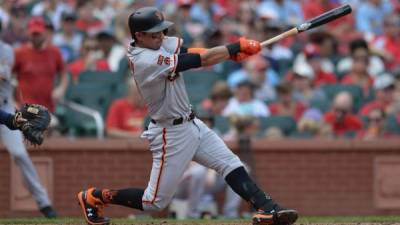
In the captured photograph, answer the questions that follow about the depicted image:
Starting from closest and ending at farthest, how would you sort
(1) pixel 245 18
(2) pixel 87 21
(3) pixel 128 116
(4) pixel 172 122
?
(4) pixel 172 122, (3) pixel 128 116, (2) pixel 87 21, (1) pixel 245 18

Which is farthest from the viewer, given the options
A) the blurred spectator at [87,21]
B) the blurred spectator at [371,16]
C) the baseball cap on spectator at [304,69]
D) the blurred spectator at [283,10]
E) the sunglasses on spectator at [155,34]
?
the blurred spectator at [371,16]

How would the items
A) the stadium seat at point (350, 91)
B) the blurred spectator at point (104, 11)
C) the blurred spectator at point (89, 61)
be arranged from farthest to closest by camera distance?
the blurred spectator at point (104, 11), the blurred spectator at point (89, 61), the stadium seat at point (350, 91)

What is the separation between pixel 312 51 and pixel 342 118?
1.80 metres

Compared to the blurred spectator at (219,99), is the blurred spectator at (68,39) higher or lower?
higher

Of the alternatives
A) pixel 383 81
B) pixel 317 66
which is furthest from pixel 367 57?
pixel 317 66

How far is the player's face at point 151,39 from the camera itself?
7.41 m

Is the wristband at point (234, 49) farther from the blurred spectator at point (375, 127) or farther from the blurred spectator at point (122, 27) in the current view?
the blurred spectator at point (122, 27)

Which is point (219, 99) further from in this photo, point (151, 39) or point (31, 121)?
point (151, 39)

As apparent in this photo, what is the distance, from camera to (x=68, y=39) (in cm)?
1401

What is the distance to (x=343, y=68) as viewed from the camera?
14.2m

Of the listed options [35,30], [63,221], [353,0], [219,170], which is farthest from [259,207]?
[353,0]

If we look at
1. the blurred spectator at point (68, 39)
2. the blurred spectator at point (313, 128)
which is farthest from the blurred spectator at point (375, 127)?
the blurred spectator at point (68, 39)

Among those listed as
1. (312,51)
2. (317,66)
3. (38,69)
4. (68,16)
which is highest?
(68,16)

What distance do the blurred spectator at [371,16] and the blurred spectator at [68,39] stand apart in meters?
4.39
